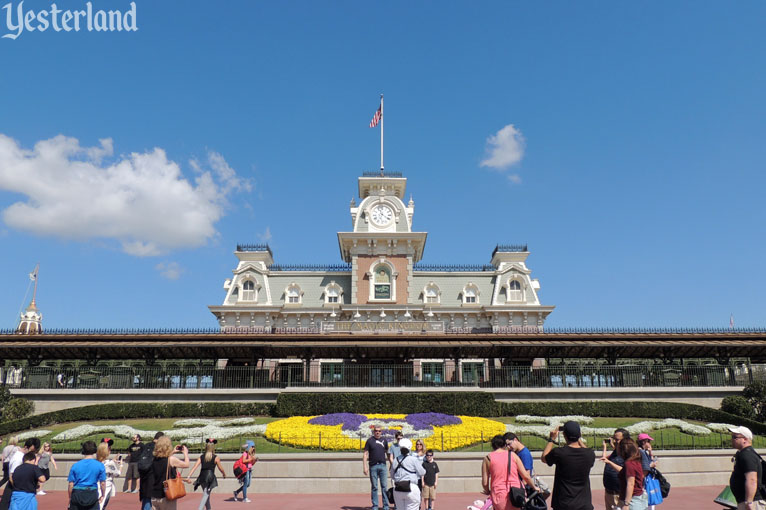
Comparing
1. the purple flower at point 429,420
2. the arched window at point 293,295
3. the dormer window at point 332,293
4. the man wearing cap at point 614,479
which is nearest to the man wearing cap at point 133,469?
the man wearing cap at point 614,479

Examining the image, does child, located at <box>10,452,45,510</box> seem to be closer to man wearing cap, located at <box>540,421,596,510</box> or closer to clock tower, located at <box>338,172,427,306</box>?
man wearing cap, located at <box>540,421,596,510</box>

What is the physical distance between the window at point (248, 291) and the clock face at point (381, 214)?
13169mm

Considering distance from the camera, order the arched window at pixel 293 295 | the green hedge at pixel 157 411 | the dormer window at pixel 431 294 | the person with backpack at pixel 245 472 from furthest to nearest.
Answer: the arched window at pixel 293 295, the dormer window at pixel 431 294, the green hedge at pixel 157 411, the person with backpack at pixel 245 472

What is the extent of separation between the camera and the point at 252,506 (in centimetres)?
1390

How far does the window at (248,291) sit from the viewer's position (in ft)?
168

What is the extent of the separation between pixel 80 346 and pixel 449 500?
25.4 m

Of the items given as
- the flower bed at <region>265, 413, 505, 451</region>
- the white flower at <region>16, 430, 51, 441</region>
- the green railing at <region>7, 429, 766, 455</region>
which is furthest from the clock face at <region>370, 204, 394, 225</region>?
the white flower at <region>16, 430, 51, 441</region>

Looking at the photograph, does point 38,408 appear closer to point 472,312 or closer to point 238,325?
point 238,325

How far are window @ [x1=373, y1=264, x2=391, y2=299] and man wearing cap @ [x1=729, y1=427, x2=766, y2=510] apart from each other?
1689 inches

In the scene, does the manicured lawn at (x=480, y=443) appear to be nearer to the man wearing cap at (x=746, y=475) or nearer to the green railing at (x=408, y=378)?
the green railing at (x=408, y=378)

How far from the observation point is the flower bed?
757 inches

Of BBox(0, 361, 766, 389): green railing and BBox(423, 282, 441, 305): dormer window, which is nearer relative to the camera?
BBox(0, 361, 766, 389): green railing

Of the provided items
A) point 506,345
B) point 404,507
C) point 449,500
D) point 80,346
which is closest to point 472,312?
point 506,345

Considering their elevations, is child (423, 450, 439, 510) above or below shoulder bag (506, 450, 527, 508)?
below
